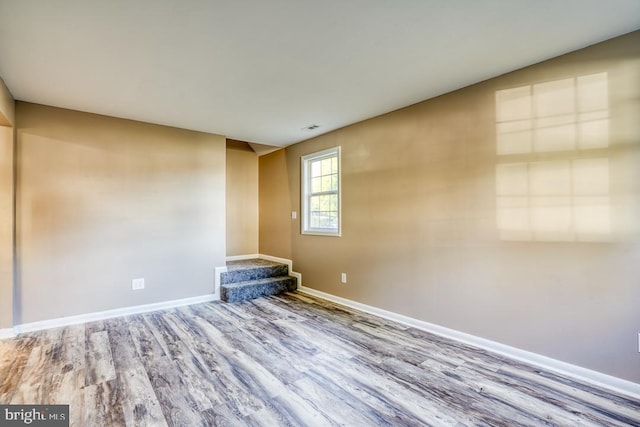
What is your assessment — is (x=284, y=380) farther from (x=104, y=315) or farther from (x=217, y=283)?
(x=104, y=315)

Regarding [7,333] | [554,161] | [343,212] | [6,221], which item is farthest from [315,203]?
[7,333]

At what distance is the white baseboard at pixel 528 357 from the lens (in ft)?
6.54

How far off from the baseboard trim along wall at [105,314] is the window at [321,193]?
1865mm

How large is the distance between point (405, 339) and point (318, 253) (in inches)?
74.8

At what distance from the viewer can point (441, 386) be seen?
6.78 feet

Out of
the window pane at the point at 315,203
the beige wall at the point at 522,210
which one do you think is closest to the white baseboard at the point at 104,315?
the window pane at the point at 315,203

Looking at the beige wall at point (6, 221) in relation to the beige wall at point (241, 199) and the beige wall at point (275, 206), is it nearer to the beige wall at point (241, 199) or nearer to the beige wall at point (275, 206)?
the beige wall at point (241, 199)

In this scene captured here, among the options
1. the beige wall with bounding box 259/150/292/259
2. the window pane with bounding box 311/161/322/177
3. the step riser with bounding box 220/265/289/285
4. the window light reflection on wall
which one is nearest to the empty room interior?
the window light reflection on wall

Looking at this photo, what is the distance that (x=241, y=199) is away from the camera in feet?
18.5

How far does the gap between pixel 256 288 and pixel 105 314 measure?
1822 mm

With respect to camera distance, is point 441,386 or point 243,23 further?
point 441,386

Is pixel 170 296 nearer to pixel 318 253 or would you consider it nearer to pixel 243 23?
pixel 318 253

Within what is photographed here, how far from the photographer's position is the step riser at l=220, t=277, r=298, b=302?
4.10 metres

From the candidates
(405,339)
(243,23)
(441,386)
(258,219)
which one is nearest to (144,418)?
(441,386)
